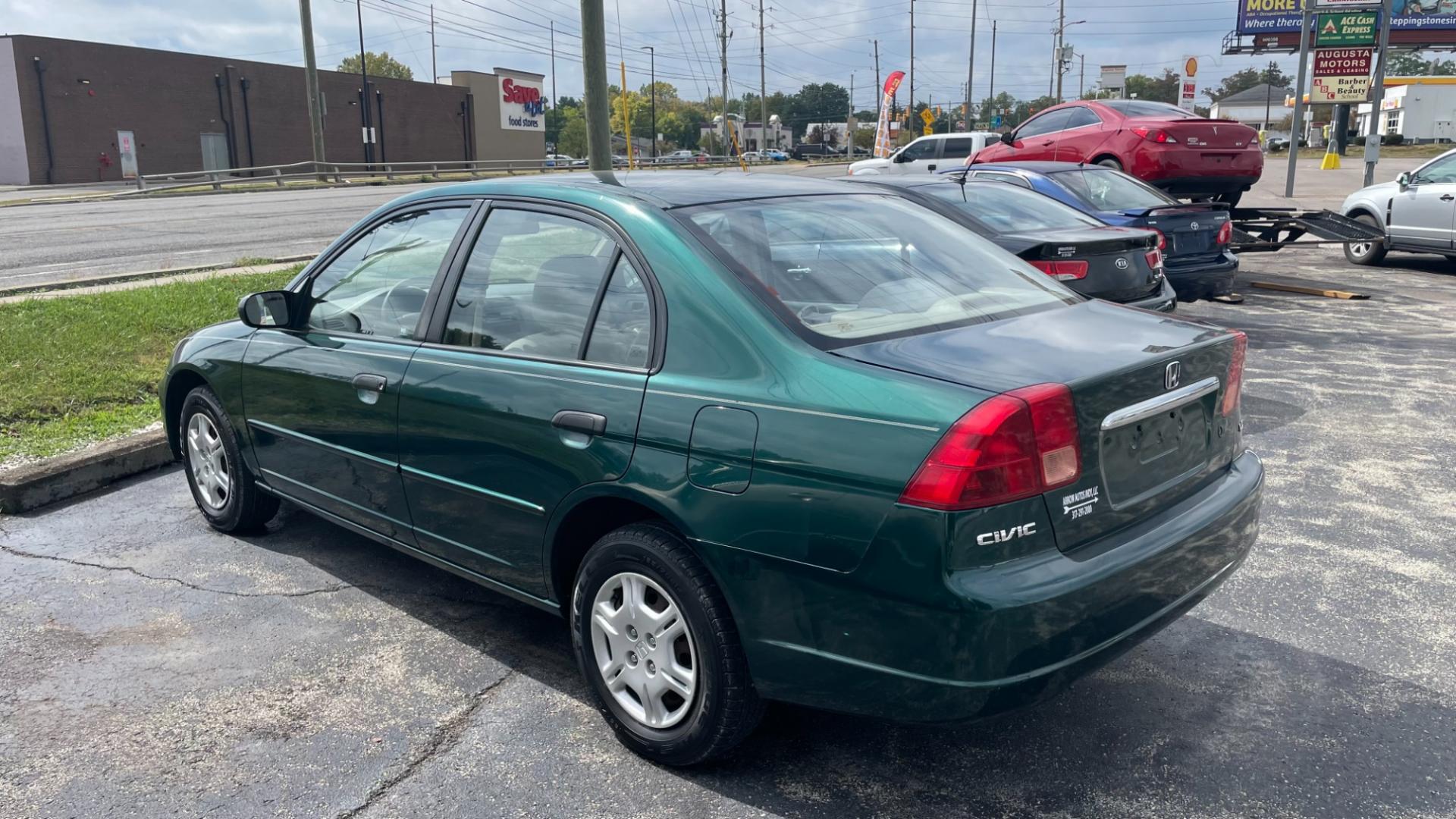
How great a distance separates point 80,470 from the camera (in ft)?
18.8

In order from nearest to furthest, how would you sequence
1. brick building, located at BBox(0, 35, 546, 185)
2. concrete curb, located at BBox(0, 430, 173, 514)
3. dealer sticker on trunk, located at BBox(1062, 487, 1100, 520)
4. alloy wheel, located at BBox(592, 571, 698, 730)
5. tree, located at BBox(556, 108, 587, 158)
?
dealer sticker on trunk, located at BBox(1062, 487, 1100, 520)
alloy wheel, located at BBox(592, 571, 698, 730)
concrete curb, located at BBox(0, 430, 173, 514)
brick building, located at BBox(0, 35, 546, 185)
tree, located at BBox(556, 108, 587, 158)

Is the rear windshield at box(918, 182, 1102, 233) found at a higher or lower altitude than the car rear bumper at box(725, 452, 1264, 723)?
higher

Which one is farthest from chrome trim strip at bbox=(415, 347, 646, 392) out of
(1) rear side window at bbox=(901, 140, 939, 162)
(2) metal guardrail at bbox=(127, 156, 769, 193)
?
(2) metal guardrail at bbox=(127, 156, 769, 193)

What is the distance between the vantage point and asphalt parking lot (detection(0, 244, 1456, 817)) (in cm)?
303

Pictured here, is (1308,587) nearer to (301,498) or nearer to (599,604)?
(599,604)

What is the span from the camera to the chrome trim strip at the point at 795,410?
8.60 ft

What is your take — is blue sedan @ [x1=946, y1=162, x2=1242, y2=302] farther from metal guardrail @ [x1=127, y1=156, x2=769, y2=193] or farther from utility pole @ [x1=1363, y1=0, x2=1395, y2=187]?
metal guardrail @ [x1=127, y1=156, x2=769, y2=193]

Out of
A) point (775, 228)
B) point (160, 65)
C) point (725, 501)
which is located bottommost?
point (725, 501)

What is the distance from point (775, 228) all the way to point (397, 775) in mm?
1956

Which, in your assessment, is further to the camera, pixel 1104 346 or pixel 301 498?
pixel 301 498

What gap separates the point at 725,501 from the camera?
9.32 ft

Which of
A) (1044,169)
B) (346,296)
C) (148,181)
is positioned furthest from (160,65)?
(346,296)

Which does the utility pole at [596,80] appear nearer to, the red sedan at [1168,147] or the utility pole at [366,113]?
the red sedan at [1168,147]

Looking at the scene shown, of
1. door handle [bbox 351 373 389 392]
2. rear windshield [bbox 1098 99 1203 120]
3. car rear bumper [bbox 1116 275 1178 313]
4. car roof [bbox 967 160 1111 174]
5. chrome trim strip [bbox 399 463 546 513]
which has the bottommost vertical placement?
chrome trim strip [bbox 399 463 546 513]
